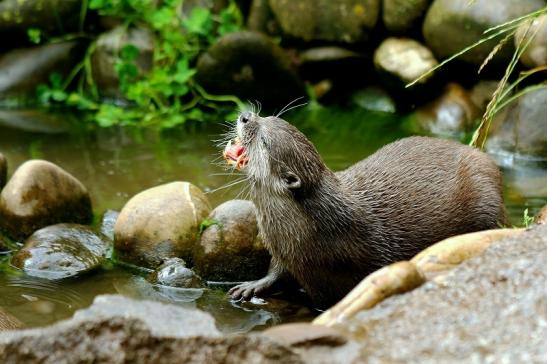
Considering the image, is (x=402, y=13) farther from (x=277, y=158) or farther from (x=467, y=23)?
(x=277, y=158)

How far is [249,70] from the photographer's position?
718 cm

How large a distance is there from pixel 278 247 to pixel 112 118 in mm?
3698

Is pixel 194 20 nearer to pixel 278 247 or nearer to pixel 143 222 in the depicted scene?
pixel 143 222

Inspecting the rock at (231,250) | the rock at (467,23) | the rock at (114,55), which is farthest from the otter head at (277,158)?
the rock at (114,55)

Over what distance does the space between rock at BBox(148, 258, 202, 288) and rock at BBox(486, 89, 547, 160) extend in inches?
110

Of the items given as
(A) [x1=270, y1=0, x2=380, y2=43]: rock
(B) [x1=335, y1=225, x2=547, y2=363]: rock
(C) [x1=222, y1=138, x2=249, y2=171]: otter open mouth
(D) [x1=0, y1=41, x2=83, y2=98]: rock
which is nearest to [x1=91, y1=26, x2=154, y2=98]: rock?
(D) [x1=0, y1=41, x2=83, y2=98]: rock

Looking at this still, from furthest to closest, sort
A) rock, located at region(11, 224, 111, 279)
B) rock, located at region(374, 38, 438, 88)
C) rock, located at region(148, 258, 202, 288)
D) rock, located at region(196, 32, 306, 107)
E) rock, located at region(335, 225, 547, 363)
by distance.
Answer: rock, located at region(196, 32, 306, 107)
rock, located at region(374, 38, 438, 88)
rock, located at region(11, 224, 111, 279)
rock, located at region(148, 258, 202, 288)
rock, located at region(335, 225, 547, 363)

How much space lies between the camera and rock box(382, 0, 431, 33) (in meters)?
6.86

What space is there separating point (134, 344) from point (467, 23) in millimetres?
4750

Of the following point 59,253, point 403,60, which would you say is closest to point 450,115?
point 403,60

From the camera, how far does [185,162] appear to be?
601 cm

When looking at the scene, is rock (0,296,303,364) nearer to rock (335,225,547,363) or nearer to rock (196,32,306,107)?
rock (335,225,547,363)

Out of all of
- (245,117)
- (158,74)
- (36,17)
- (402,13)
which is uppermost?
(402,13)

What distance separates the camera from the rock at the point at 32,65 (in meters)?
7.86
